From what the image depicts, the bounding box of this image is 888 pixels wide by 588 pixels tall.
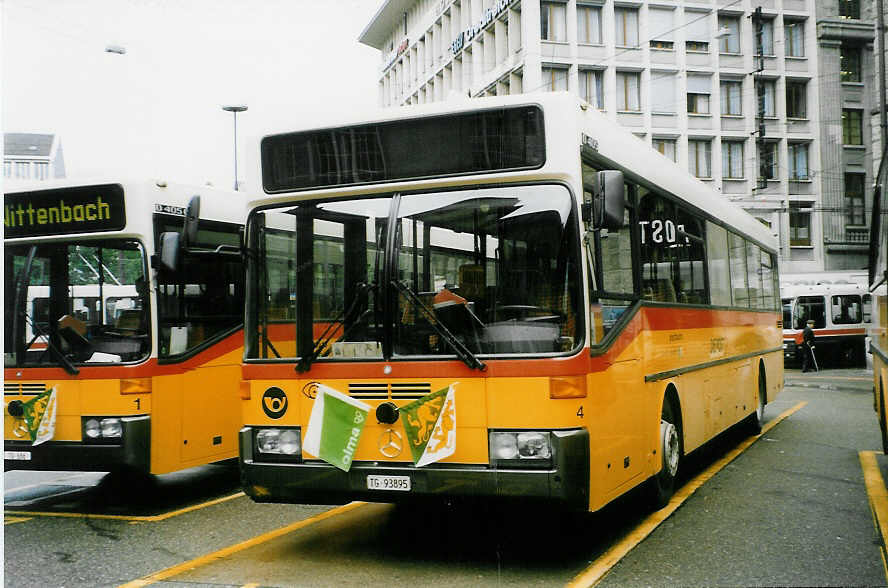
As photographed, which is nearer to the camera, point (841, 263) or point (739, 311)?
point (739, 311)

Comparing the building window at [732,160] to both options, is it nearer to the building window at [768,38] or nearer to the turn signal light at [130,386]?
the building window at [768,38]

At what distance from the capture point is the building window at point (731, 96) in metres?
49.0

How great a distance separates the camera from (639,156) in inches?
324

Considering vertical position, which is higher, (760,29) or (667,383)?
(760,29)

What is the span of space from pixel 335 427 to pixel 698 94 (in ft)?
149

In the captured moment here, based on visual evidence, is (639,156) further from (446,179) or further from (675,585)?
(675,585)

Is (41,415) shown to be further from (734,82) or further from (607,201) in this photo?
(734,82)

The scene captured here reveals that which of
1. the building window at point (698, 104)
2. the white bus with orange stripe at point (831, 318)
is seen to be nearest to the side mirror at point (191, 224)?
the white bus with orange stripe at point (831, 318)

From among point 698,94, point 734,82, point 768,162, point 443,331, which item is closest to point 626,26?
point 698,94

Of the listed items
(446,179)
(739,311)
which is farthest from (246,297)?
(739,311)

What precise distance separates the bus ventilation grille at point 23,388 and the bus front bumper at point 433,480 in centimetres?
296

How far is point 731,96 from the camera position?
1940 inches

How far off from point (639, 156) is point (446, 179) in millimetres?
2553

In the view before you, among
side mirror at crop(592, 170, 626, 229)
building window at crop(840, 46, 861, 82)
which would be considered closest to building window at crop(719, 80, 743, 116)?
building window at crop(840, 46, 861, 82)
